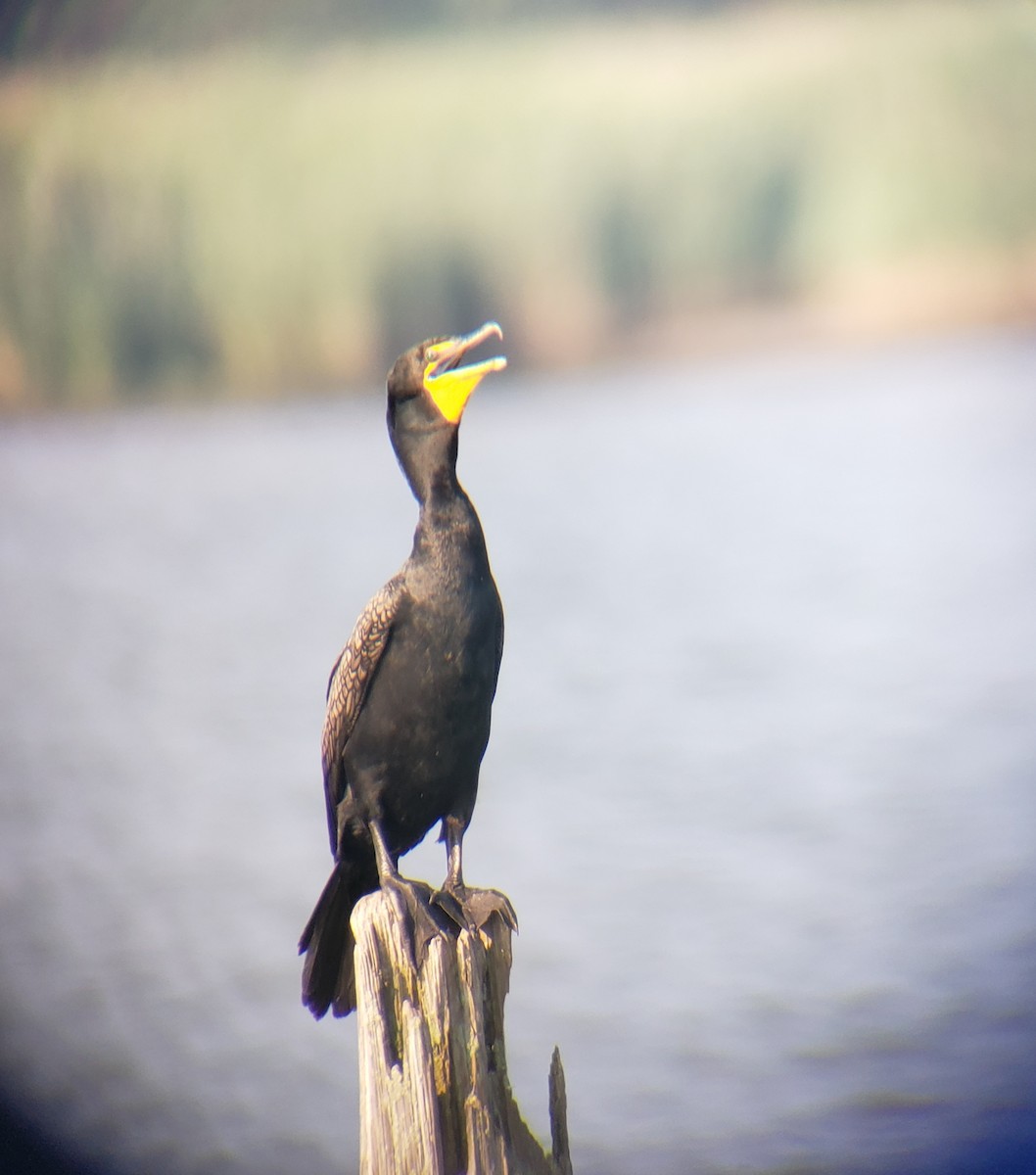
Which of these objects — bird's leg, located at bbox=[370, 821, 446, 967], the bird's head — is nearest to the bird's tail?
bird's leg, located at bbox=[370, 821, 446, 967]

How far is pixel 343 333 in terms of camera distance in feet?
19.8

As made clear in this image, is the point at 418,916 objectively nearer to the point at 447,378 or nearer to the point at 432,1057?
the point at 432,1057

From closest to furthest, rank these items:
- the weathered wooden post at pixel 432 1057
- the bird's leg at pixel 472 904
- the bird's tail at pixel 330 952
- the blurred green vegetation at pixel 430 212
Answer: the weathered wooden post at pixel 432 1057 → the bird's leg at pixel 472 904 → the bird's tail at pixel 330 952 → the blurred green vegetation at pixel 430 212

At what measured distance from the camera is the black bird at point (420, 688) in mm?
2350

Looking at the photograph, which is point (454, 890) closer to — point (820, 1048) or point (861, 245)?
point (820, 1048)

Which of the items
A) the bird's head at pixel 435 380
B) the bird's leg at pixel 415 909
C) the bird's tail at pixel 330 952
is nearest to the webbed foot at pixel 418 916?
the bird's leg at pixel 415 909

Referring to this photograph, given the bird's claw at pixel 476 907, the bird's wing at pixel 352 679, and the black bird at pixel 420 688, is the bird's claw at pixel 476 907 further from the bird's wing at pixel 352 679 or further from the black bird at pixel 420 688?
the bird's wing at pixel 352 679

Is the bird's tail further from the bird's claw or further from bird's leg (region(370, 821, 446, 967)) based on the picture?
the bird's claw

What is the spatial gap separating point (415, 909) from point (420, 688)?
1.29 ft

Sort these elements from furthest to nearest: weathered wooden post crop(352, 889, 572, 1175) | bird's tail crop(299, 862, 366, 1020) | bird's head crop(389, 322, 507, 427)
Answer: bird's tail crop(299, 862, 366, 1020) < bird's head crop(389, 322, 507, 427) < weathered wooden post crop(352, 889, 572, 1175)

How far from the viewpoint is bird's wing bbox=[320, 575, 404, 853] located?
2.41 metres

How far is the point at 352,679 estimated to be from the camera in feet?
8.20

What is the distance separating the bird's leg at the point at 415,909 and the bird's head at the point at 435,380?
82 centimetres

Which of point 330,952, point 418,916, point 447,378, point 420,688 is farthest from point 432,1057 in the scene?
point 447,378
